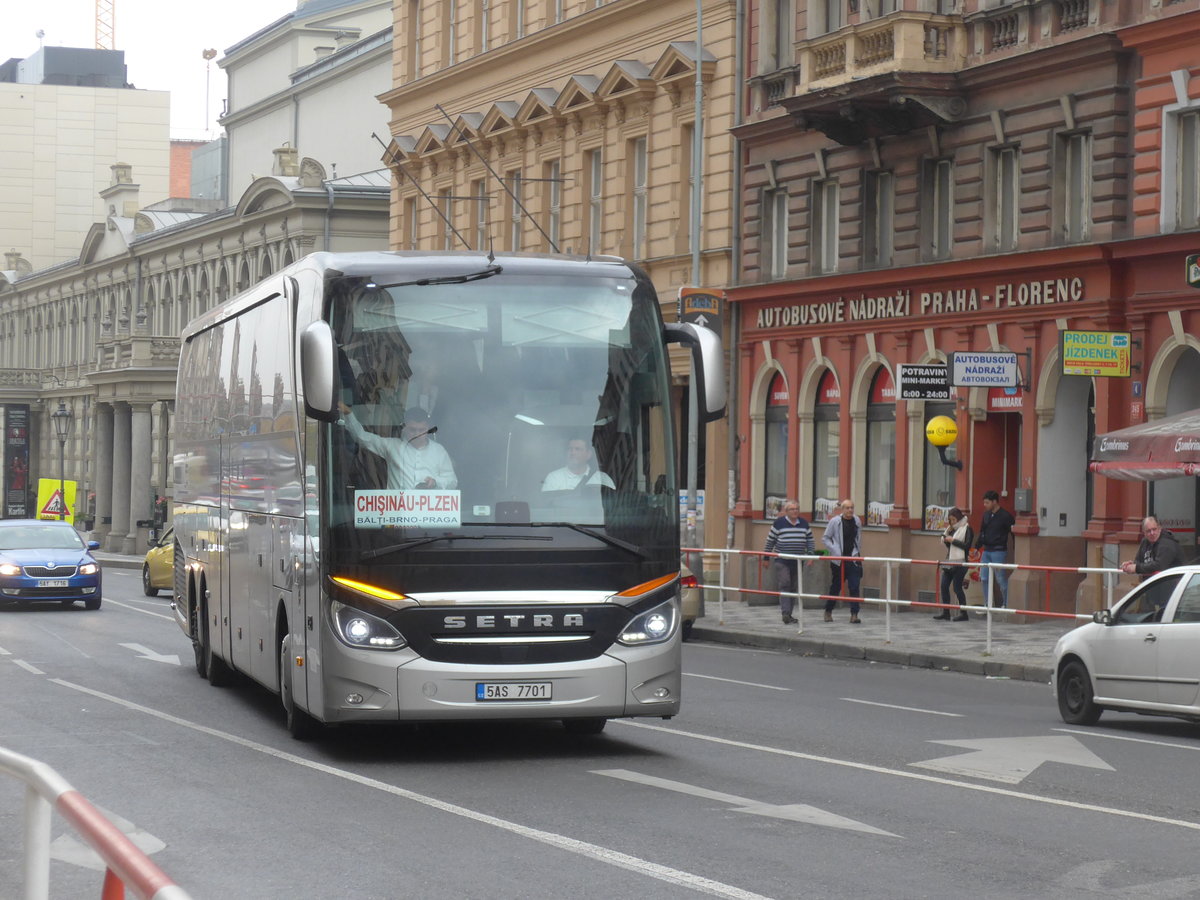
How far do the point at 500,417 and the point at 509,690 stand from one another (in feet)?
5.57

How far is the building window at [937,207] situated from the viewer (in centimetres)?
3222

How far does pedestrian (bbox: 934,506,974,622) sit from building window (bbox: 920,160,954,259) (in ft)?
13.4

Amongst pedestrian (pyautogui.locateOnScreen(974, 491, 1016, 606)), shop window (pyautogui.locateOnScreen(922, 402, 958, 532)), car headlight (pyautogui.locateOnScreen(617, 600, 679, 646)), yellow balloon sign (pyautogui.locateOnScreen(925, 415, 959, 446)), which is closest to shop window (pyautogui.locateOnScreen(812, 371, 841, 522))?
shop window (pyautogui.locateOnScreen(922, 402, 958, 532))

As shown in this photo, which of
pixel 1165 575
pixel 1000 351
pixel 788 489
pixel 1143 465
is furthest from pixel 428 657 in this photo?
pixel 788 489

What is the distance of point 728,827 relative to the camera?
1030cm

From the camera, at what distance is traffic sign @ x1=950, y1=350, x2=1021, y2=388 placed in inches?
1092

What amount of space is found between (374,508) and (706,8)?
2770 centimetres

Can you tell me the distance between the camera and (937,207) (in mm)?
32406

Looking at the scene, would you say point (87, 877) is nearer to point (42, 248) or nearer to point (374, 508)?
point (374, 508)

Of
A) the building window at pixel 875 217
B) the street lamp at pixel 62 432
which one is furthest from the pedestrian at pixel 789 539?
the street lamp at pixel 62 432

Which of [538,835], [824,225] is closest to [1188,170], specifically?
[824,225]

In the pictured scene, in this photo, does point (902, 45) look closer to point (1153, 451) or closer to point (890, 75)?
point (890, 75)

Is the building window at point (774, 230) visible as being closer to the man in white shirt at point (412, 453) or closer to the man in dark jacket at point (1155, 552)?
the man in dark jacket at point (1155, 552)

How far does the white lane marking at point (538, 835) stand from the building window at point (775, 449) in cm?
2314
